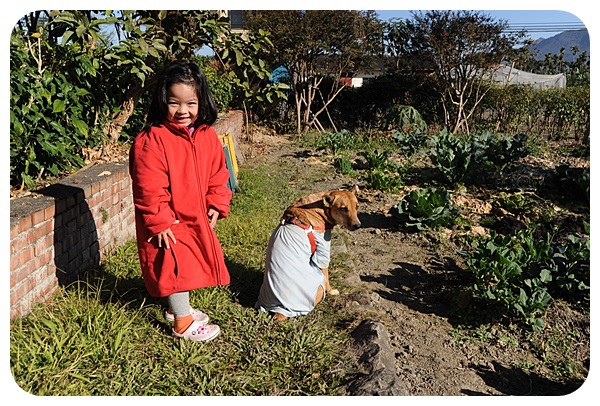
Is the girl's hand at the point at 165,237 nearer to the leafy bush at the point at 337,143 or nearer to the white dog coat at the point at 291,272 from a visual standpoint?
the white dog coat at the point at 291,272

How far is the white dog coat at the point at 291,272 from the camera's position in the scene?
11.2 feet

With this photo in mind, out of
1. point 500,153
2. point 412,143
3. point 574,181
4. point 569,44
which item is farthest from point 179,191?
point 569,44

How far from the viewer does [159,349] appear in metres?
3.05

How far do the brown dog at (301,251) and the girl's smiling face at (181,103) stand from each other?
3.32 ft

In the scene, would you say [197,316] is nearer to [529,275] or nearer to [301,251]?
[301,251]

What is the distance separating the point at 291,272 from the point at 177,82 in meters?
1.44

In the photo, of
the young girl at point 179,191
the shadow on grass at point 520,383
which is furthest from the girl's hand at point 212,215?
the shadow on grass at point 520,383

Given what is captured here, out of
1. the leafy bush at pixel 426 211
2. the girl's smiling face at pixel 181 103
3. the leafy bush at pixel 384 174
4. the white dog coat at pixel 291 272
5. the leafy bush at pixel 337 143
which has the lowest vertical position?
the leafy bush at pixel 337 143

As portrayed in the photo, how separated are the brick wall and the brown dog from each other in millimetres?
1533

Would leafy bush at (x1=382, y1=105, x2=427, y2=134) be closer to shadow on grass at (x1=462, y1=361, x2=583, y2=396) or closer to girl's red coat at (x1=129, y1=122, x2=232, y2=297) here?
shadow on grass at (x1=462, y1=361, x2=583, y2=396)

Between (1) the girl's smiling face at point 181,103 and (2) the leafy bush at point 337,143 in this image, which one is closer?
(1) the girl's smiling face at point 181,103

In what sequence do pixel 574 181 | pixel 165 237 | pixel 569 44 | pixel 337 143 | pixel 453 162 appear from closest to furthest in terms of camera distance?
pixel 165 237, pixel 574 181, pixel 453 162, pixel 337 143, pixel 569 44

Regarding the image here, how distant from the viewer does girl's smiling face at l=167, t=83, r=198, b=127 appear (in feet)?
9.50

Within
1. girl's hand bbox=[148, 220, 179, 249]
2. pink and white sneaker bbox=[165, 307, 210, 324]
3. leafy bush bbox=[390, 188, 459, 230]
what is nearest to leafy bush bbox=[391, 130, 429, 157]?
leafy bush bbox=[390, 188, 459, 230]
